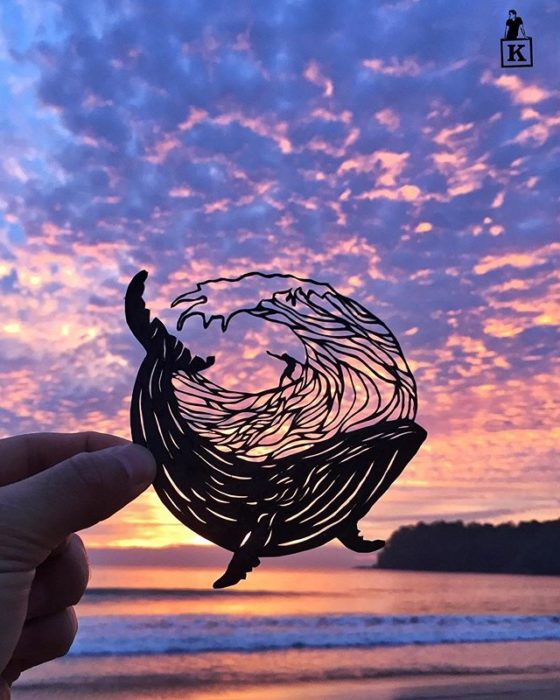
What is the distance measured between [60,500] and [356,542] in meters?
1.48

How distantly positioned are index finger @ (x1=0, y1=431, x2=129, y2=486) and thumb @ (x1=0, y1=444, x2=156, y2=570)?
1.08m

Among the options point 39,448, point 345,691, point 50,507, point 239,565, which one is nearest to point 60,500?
point 50,507

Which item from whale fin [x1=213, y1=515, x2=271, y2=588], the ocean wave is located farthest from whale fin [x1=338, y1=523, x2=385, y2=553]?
the ocean wave

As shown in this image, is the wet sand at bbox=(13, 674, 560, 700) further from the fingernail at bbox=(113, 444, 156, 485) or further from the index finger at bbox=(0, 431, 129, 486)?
the fingernail at bbox=(113, 444, 156, 485)

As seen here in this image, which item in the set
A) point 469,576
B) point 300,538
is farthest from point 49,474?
point 469,576

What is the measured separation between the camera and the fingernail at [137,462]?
3.31 m

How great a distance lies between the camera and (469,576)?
29.1 metres

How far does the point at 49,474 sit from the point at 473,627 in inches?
575

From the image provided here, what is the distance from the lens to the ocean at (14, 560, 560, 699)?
9.74 m

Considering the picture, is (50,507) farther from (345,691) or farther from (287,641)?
(287,641)

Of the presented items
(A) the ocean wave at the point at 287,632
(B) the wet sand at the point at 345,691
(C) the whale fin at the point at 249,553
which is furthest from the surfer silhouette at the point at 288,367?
(A) the ocean wave at the point at 287,632

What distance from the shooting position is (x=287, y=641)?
12938 mm

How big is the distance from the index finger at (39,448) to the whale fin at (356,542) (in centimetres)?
157

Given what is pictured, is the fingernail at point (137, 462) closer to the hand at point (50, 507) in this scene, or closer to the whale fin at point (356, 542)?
the hand at point (50, 507)
